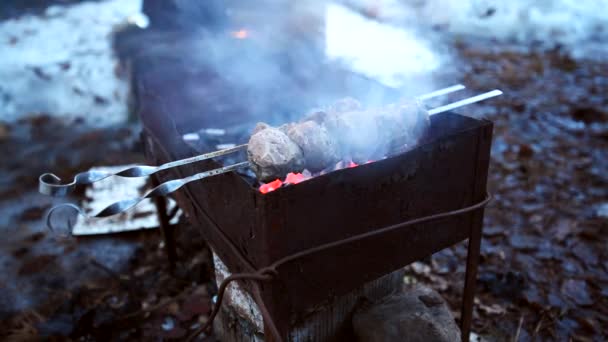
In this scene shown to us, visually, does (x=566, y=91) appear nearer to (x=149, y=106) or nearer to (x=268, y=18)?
(x=268, y=18)

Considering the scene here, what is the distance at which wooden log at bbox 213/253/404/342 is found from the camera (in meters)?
2.65

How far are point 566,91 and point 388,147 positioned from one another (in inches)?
238

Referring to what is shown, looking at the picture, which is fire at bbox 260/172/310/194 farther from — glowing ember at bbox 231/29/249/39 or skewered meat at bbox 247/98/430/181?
glowing ember at bbox 231/29/249/39

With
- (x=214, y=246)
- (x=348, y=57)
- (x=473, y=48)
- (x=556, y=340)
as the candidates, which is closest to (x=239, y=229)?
(x=214, y=246)

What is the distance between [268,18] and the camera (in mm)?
6953

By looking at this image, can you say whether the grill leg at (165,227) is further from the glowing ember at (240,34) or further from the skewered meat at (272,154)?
the glowing ember at (240,34)

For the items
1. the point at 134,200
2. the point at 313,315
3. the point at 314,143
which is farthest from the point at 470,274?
the point at 134,200

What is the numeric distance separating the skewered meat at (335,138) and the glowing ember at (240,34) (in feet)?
13.5

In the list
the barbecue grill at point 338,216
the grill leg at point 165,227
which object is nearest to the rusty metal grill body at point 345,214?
the barbecue grill at point 338,216

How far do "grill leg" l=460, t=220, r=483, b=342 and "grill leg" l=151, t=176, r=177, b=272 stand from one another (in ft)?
7.92

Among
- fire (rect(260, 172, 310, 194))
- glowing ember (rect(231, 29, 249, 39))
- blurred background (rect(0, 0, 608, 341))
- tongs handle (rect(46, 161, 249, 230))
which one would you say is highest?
tongs handle (rect(46, 161, 249, 230))

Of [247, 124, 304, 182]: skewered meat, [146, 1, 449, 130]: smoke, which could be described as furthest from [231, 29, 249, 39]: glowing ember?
[247, 124, 304, 182]: skewered meat

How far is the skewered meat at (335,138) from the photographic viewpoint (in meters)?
1.97

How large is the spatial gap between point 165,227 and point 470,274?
252cm
